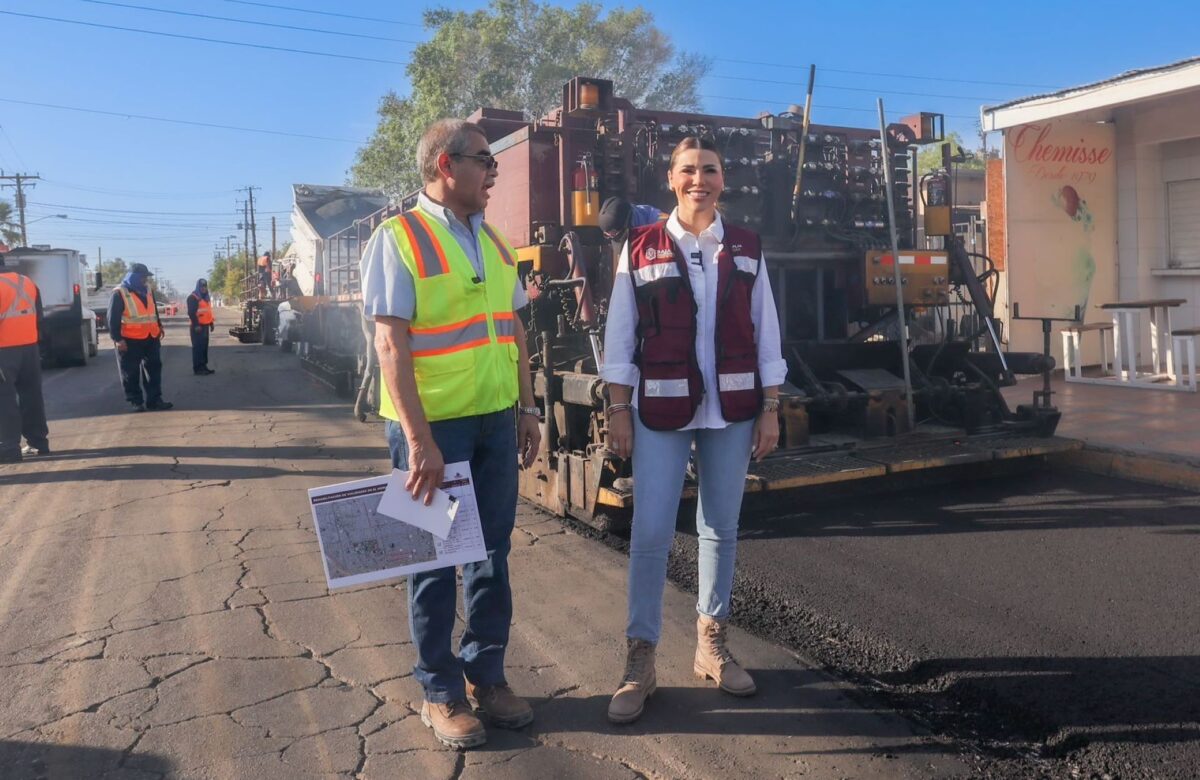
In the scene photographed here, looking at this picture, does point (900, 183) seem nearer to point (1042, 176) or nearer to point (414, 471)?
point (1042, 176)

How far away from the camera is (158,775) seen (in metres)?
2.85

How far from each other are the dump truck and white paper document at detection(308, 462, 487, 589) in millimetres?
2258

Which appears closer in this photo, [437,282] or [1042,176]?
[437,282]

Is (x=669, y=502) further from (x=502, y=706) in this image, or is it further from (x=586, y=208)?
(x=586, y=208)

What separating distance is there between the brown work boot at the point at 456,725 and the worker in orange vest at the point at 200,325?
13688 millimetres

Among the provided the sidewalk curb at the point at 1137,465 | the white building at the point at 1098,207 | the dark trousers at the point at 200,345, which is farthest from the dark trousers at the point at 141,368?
the white building at the point at 1098,207

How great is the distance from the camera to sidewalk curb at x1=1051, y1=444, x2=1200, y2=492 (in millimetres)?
6363

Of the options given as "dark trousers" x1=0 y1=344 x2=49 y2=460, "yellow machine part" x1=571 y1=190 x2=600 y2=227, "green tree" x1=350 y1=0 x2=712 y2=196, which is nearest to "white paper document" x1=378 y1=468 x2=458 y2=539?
"yellow machine part" x1=571 y1=190 x2=600 y2=227

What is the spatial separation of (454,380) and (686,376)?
0.76 metres

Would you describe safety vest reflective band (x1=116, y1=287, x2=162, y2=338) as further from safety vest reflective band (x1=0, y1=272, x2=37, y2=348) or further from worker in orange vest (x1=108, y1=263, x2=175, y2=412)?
safety vest reflective band (x1=0, y1=272, x2=37, y2=348)

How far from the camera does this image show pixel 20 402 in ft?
27.5

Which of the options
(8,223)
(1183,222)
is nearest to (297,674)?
(1183,222)

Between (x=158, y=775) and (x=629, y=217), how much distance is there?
3095 millimetres

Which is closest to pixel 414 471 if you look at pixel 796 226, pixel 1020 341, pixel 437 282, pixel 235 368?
pixel 437 282
